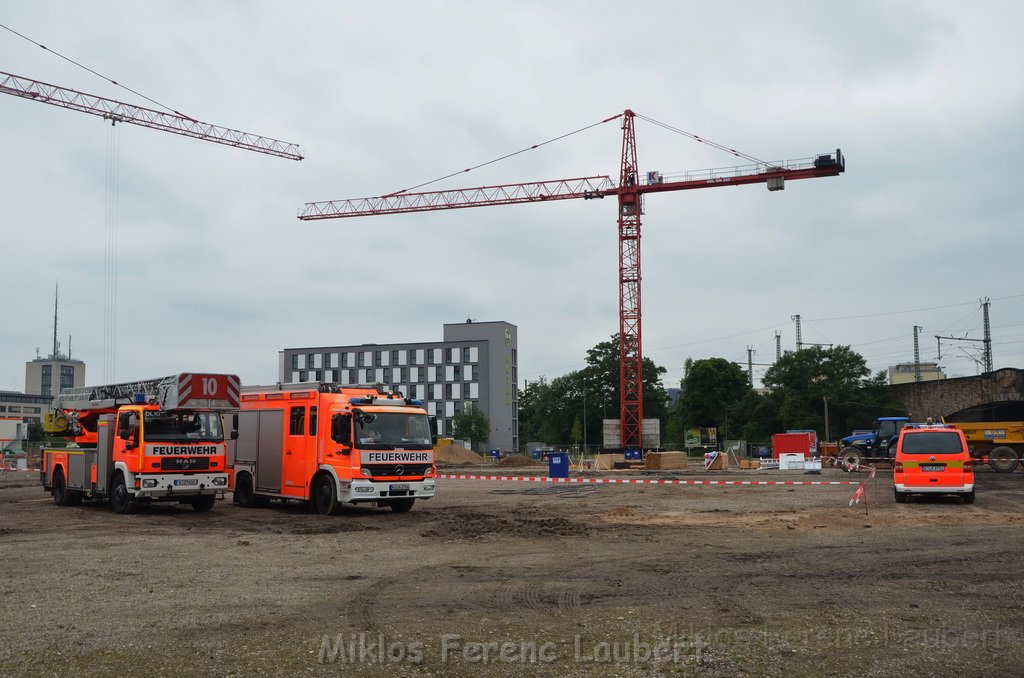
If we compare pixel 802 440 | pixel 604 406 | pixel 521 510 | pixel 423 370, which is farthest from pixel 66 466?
pixel 423 370

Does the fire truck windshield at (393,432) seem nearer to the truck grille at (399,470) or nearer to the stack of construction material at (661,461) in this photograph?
the truck grille at (399,470)

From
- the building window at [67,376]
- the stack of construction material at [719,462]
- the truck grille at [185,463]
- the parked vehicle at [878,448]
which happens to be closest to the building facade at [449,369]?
the stack of construction material at [719,462]

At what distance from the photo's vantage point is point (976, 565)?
11.1 meters

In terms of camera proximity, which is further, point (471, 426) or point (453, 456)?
point (471, 426)

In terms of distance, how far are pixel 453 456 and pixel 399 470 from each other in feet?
171

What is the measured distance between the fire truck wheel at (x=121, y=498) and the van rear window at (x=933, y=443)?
60.3 feet

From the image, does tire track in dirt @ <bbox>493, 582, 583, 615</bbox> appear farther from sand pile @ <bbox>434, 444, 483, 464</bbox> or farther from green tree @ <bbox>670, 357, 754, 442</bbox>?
green tree @ <bbox>670, 357, 754, 442</bbox>

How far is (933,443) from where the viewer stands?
20.7 meters

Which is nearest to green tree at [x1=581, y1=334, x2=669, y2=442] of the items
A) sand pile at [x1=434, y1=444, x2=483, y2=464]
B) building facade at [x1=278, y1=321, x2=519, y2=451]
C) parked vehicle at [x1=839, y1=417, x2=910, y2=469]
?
building facade at [x1=278, y1=321, x2=519, y2=451]

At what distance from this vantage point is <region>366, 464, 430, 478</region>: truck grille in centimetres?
1844

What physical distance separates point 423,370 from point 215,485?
316ft

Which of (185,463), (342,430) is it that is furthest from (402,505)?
(185,463)

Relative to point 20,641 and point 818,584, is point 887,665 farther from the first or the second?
point 20,641
